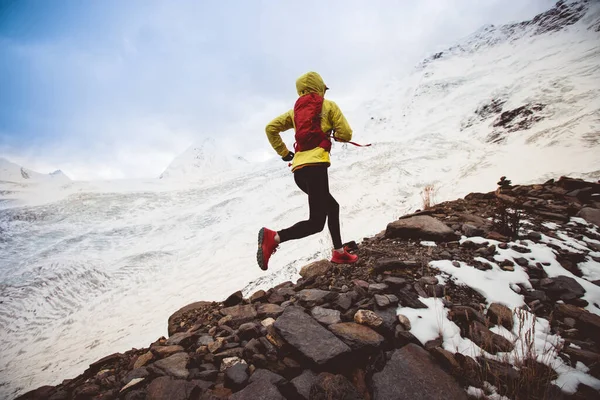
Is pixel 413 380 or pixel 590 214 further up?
pixel 413 380

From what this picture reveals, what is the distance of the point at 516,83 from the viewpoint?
21219 mm

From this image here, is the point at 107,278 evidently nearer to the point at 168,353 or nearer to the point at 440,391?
the point at 168,353

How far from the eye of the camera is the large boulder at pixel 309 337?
163 cm

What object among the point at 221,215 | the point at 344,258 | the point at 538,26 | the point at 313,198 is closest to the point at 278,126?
the point at 313,198

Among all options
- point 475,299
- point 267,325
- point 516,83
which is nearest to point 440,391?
point 475,299

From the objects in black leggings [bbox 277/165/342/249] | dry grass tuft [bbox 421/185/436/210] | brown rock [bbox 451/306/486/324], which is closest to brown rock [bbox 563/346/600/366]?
brown rock [bbox 451/306/486/324]

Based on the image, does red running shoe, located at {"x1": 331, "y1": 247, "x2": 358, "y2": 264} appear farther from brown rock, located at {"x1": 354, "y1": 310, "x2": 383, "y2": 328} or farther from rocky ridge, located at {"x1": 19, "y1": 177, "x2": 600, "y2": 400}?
brown rock, located at {"x1": 354, "y1": 310, "x2": 383, "y2": 328}

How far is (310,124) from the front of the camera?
2604 mm

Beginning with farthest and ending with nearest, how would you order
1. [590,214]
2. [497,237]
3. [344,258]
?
[590,214] → [497,237] → [344,258]

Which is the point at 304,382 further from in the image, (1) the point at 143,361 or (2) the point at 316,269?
(2) the point at 316,269

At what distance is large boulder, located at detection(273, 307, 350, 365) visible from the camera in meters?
1.63

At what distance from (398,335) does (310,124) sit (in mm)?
2003

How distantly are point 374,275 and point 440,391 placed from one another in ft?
4.38

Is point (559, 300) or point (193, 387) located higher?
point (193, 387)
